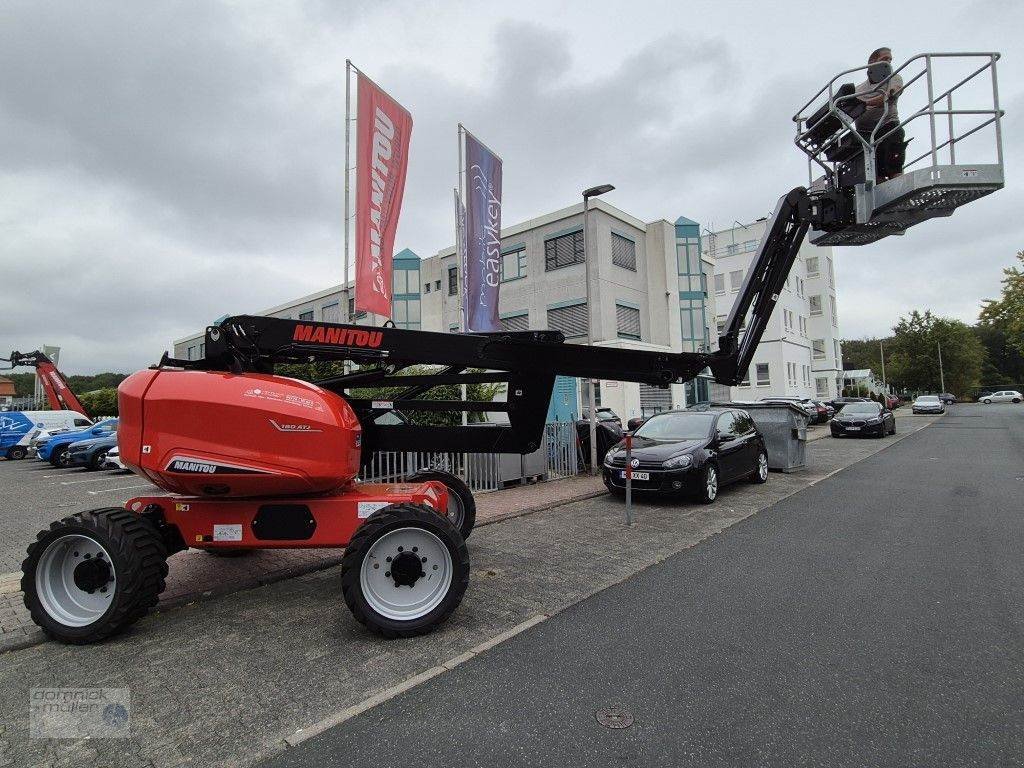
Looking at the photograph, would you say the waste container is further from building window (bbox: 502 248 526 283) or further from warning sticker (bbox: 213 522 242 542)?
building window (bbox: 502 248 526 283)

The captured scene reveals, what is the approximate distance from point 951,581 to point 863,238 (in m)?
3.18

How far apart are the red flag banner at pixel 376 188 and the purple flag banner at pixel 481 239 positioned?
149 centimetres

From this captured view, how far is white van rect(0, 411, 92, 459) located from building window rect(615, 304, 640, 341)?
74.2 ft

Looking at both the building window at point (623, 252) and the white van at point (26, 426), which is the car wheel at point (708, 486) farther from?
the white van at point (26, 426)

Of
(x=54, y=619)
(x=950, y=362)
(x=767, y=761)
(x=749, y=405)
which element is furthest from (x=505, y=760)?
(x=950, y=362)

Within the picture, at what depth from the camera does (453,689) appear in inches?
126

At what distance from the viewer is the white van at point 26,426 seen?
22609 mm

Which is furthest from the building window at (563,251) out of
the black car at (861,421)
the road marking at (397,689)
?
the road marking at (397,689)

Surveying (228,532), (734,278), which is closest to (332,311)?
(734,278)

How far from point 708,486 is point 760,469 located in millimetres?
2879

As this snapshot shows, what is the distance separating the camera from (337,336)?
4469 mm

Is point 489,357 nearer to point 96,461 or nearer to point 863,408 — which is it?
point 96,461

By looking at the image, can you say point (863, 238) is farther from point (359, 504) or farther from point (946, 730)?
point (359, 504)

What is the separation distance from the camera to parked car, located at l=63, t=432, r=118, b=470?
17.4 m
